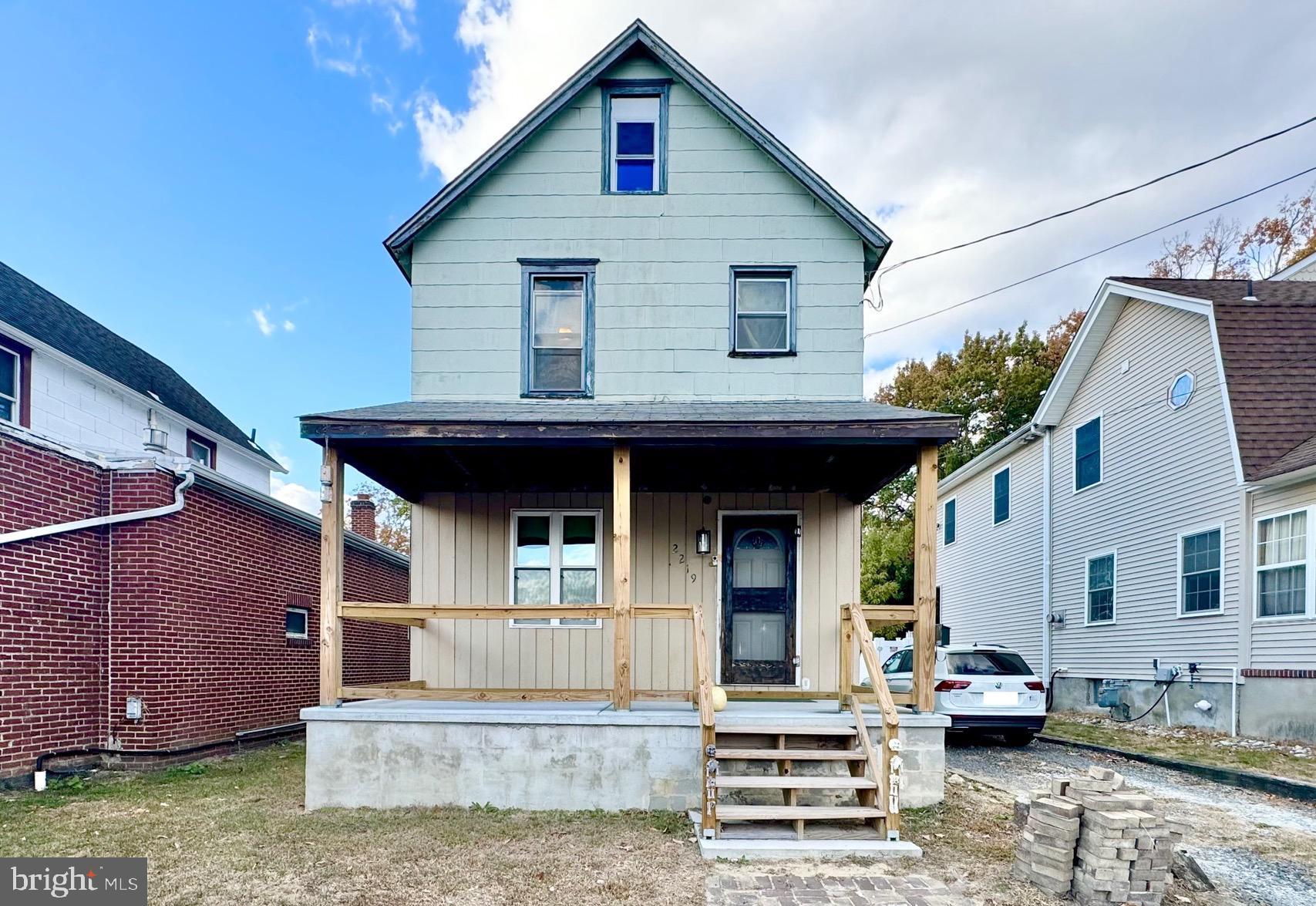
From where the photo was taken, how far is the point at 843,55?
14453 millimetres

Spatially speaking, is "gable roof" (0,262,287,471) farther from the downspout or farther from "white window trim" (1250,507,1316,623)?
the downspout

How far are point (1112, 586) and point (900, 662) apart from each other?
566 centimetres

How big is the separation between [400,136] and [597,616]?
58.1 ft

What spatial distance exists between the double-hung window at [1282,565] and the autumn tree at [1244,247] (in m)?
13.0

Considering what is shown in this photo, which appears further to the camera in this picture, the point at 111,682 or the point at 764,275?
the point at 764,275

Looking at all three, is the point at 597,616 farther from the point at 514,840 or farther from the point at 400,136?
the point at 400,136

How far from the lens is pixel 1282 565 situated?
937cm

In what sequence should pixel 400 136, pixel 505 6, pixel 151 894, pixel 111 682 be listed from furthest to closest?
pixel 400 136 → pixel 505 6 → pixel 111 682 → pixel 151 894

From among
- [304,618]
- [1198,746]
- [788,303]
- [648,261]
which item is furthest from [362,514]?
[1198,746]

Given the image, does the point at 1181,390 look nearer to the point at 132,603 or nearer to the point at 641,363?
the point at 641,363

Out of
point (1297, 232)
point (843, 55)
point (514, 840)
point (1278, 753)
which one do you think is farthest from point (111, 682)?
point (1297, 232)

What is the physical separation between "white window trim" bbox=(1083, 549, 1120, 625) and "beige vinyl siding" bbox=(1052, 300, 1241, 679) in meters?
0.04

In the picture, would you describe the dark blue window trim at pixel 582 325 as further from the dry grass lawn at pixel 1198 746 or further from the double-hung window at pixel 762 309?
the dry grass lawn at pixel 1198 746

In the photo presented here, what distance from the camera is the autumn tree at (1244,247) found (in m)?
20.3
